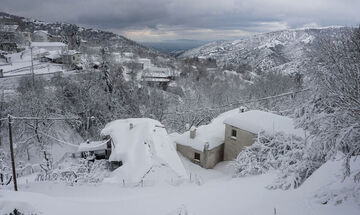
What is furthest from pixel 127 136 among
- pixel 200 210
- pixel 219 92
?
pixel 219 92

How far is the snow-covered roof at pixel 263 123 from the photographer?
1600 centimetres

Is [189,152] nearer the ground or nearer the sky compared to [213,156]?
nearer the sky

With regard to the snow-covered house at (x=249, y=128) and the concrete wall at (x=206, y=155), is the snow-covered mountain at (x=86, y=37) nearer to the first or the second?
the concrete wall at (x=206, y=155)

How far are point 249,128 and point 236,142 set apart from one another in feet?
5.97

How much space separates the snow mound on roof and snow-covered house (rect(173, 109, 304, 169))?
91.2 inches

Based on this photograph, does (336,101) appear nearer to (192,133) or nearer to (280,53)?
(192,133)

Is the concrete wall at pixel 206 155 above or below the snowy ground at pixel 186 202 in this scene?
below

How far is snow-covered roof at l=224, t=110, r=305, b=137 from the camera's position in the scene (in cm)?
1600

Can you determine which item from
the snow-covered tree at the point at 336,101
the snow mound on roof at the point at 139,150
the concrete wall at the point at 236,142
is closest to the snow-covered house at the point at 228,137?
the concrete wall at the point at 236,142

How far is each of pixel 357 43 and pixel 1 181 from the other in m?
15.2

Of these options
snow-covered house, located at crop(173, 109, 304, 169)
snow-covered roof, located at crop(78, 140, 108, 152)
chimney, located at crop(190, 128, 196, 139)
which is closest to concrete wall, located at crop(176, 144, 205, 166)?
snow-covered house, located at crop(173, 109, 304, 169)

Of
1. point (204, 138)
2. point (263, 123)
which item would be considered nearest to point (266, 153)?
point (263, 123)

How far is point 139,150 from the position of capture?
15180 millimetres

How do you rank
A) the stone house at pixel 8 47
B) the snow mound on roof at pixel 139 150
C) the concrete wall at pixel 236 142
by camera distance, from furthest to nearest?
the stone house at pixel 8 47
the concrete wall at pixel 236 142
the snow mound on roof at pixel 139 150
